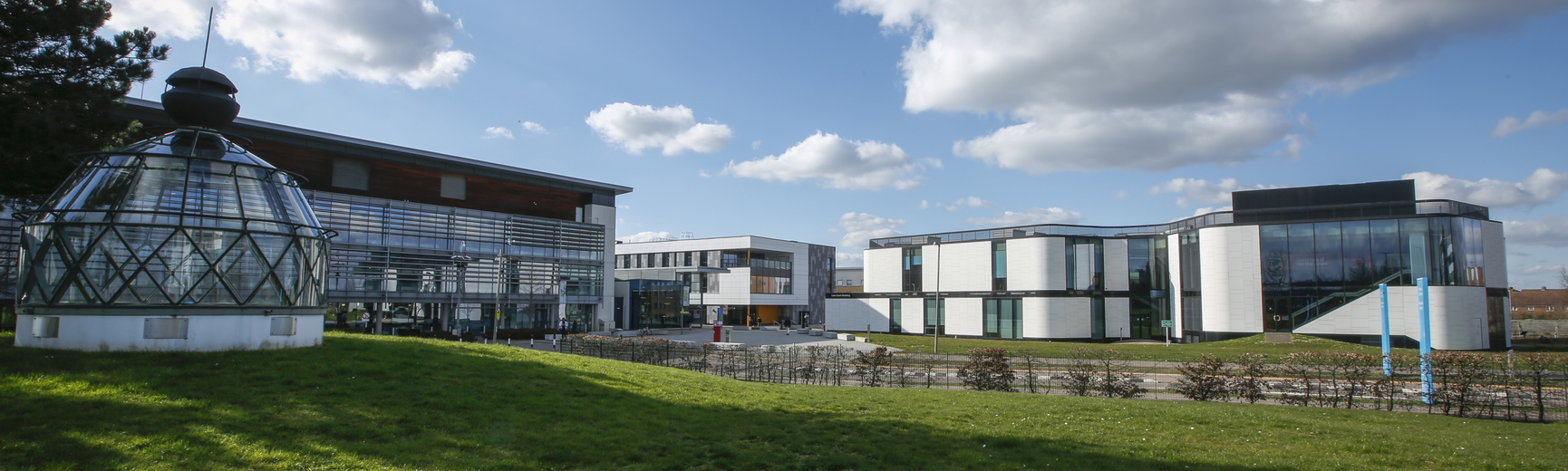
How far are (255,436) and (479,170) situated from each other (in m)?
40.6

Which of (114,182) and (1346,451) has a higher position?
(114,182)

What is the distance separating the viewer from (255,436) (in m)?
8.24

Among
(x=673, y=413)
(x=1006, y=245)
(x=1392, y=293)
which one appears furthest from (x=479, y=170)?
(x=1392, y=293)

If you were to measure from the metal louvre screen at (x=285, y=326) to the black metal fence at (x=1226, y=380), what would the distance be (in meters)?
11.2

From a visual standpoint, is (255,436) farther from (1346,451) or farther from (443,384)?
(1346,451)

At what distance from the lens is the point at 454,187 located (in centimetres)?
4559

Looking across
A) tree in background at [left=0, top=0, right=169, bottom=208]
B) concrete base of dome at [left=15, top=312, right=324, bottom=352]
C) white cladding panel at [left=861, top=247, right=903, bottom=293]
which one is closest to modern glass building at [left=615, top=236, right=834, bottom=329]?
white cladding panel at [left=861, top=247, right=903, bottom=293]

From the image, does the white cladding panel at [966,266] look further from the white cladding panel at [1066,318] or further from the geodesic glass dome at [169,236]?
the geodesic glass dome at [169,236]

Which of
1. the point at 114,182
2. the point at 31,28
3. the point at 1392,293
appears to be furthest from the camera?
the point at 1392,293

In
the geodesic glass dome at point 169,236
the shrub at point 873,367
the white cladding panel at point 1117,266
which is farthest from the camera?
the white cladding panel at point 1117,266

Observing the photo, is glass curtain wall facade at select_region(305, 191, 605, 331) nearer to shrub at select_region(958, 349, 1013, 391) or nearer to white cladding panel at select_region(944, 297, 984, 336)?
white cladding panel at select_region(944, 297, 984, 336)

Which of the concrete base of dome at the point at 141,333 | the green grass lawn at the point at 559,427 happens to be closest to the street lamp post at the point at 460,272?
the green grass lawn at the point at 559,427

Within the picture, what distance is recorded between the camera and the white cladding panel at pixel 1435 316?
3775cm

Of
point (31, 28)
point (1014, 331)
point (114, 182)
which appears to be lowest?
point (1014, 331)
